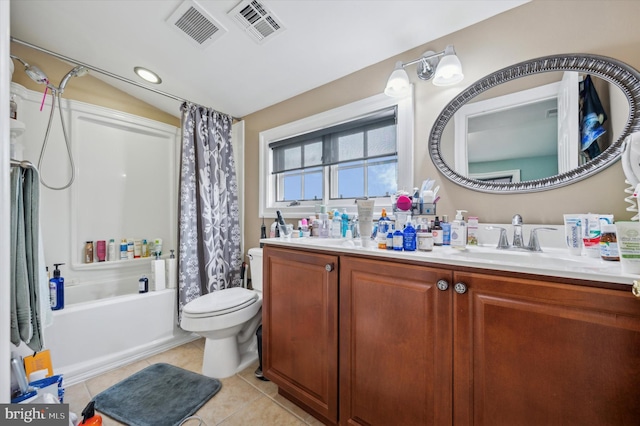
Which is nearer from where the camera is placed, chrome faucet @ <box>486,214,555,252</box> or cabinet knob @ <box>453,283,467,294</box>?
cabinet knob @ <box>453,283,467,294</box>

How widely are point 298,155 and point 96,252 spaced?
6.54 ft

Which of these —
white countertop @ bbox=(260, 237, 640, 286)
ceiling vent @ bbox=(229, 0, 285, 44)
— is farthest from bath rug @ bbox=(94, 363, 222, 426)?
ceiling vent @ bbox=(229, 0, 285, 44)

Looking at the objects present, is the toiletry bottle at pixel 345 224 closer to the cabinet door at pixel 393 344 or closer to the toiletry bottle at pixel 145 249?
the cabinet door at pixel 393 344

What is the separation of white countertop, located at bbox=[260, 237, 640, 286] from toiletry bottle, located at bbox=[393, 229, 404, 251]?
55mm

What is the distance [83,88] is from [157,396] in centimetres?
250

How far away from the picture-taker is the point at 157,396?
1480mm

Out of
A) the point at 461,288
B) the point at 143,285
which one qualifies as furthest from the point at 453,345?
the point at 143,285

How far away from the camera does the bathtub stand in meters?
1.60

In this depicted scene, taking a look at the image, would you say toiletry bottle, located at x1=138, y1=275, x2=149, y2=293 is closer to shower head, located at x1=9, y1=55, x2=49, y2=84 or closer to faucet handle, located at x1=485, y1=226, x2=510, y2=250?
shower head, located at x1=9, y1=55, x2=49, y2=84

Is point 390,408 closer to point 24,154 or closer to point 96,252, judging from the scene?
point 96,252

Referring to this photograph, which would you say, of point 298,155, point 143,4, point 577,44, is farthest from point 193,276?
point 577,44

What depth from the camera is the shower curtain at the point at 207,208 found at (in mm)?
2074

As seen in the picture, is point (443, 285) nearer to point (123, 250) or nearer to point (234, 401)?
point (234, 401)

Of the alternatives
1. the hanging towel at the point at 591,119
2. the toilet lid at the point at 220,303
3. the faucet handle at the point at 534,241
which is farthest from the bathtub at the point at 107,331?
the hanging towel at the point at 591,119
